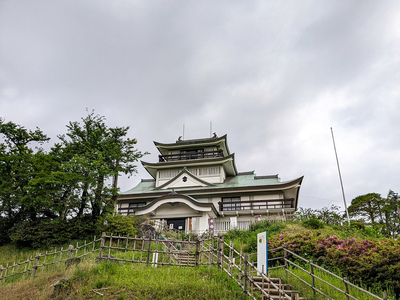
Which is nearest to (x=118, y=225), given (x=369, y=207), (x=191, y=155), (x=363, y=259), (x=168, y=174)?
(x=363, y=259)

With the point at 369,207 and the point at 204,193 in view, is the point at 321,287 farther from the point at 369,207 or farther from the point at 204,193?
the point at 369,207

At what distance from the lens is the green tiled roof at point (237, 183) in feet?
97.0

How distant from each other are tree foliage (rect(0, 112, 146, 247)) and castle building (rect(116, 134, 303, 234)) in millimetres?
4659

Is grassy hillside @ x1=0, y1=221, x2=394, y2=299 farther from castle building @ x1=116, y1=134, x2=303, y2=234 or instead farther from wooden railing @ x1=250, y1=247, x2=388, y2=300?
castle building @ x1=116, y1=134, x2=303, y2=234

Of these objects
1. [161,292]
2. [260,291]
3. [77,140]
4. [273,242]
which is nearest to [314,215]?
[273,242]

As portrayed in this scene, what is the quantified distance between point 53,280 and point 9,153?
15402mm

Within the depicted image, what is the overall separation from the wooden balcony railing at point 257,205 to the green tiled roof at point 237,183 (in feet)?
5.47

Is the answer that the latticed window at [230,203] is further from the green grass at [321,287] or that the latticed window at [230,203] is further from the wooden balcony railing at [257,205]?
the green grass at [321,287]

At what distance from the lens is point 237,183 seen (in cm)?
3094

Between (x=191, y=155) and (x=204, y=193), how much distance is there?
683 centimetres

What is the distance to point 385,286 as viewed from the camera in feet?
31.5

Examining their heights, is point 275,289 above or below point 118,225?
below

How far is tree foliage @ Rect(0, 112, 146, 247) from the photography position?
21.1m

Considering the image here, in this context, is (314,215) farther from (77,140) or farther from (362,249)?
(77,140)
